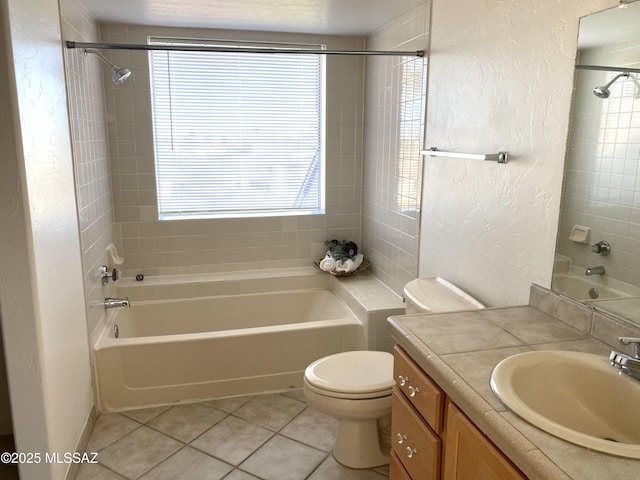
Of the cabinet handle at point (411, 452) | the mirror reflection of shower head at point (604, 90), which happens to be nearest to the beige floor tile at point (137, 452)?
the cabinet handle at point (411, 452)

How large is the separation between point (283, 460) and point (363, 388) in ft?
1.87

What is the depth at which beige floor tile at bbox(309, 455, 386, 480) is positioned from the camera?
2.26 m

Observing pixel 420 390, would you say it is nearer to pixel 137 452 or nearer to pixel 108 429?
pixel 137 452

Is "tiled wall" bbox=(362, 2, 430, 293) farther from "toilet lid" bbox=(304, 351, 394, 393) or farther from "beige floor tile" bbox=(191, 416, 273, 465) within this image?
"beige floor tile" bbox=(191, 416, 273, 465)

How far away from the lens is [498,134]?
2.05 m

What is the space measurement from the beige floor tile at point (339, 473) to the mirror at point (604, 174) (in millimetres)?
1209

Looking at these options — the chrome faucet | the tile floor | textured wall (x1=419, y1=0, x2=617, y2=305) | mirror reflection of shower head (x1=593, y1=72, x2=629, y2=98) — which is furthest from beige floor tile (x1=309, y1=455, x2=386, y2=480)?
mirror reflection of shower head (x1=593, y1=72, x2=629, y2=98)

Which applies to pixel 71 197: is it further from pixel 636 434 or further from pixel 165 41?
pixel 636 434

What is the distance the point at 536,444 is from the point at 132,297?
2994mm

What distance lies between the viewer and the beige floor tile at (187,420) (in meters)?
2.61

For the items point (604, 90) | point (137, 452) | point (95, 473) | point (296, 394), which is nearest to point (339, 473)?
point (296, 394)

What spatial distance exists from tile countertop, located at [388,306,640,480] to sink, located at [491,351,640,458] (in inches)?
2.3

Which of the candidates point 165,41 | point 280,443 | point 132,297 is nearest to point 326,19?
point 165,41

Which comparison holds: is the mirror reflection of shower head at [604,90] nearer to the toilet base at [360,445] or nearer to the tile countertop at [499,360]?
the tile countertop at [499,360]
